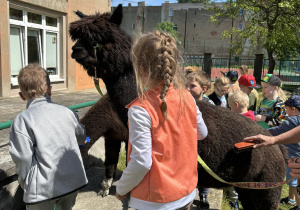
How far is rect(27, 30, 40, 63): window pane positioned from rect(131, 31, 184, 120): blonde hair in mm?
8811

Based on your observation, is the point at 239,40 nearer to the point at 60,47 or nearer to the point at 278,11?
the point at 278,11

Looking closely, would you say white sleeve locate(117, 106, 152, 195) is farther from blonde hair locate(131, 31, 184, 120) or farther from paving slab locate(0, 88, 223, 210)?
paving slab locate(0, 88, 223, 210)

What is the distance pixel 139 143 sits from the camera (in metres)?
1.56

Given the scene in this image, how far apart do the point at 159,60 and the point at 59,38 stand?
32.3 ft

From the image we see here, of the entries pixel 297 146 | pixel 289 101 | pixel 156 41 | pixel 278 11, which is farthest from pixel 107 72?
pixel 278 11

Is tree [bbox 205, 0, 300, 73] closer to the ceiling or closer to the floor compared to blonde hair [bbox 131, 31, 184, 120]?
closer to the ceiling

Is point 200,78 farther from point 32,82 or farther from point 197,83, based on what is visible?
point 32,82

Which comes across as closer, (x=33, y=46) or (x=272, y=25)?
(x=33, y=46)

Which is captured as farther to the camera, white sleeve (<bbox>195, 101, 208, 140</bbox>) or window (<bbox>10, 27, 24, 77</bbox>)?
window (<bbox>10, 27, 24, 77</bbox>)

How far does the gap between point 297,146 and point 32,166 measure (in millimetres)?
3020

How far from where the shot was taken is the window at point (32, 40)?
8.88 m

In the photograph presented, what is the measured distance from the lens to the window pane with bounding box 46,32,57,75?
33.7 feet

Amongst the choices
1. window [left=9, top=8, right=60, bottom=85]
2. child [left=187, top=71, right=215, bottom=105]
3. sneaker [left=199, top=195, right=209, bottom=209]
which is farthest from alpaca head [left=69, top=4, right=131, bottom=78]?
window [left=9, top=8, right=60, bottom=85]

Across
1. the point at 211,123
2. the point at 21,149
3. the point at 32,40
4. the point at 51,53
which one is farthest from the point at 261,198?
the point at 51,53
